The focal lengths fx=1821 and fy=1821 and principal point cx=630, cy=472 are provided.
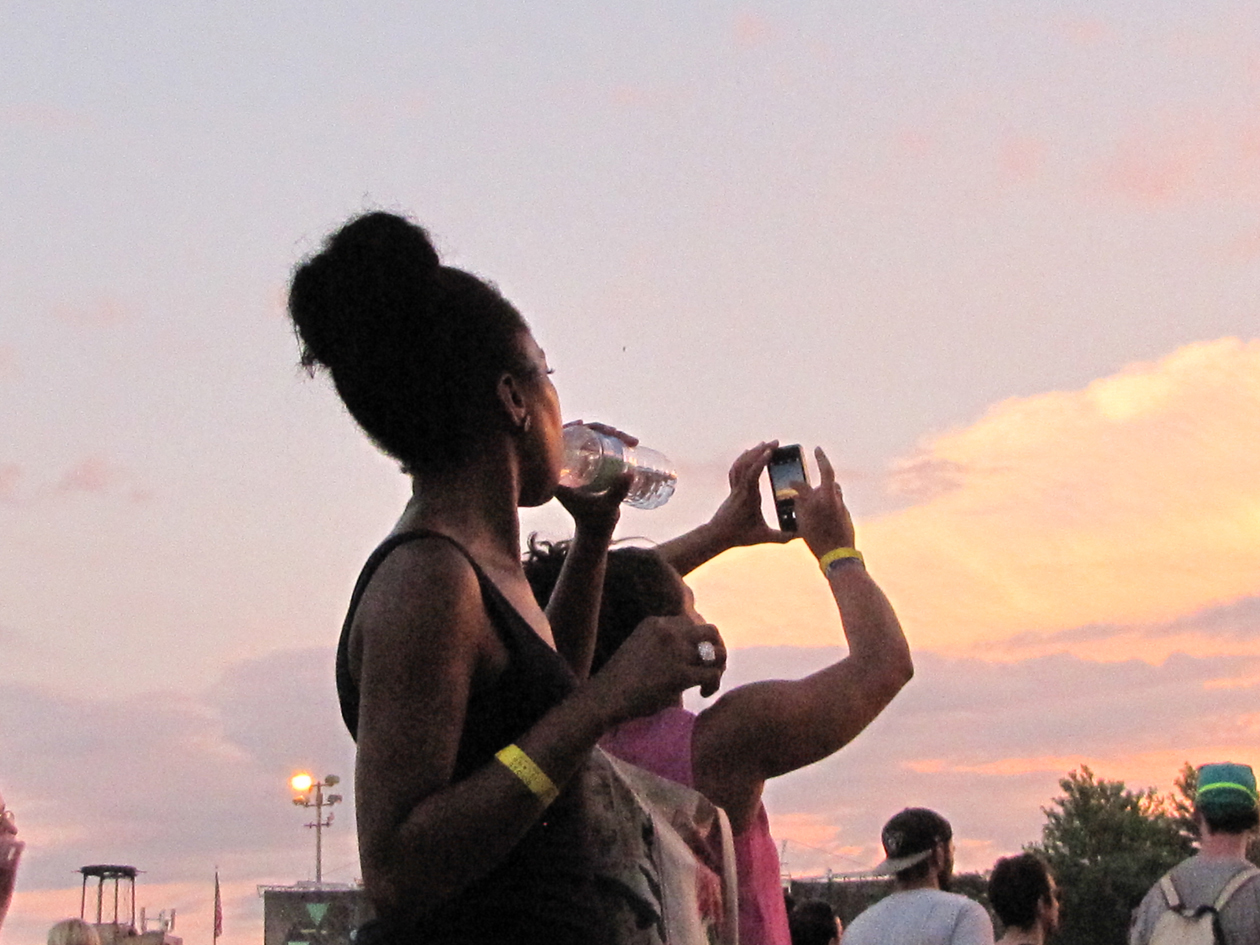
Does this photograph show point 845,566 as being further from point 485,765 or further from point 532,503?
point 485,765

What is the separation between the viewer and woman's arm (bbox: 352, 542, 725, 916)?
2322 mm

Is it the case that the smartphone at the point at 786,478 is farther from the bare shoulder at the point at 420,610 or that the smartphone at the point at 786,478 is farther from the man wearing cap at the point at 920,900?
the man wearing cap at the point at 920,900

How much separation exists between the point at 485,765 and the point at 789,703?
135cm

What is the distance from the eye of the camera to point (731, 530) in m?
4.18

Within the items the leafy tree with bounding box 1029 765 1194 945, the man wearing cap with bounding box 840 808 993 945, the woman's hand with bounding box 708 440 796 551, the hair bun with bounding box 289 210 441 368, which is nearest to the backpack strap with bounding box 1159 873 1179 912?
the man wearing cap with bounding box 840 808 993 945

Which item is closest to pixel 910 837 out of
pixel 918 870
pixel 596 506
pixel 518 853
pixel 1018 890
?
pixel 918 870

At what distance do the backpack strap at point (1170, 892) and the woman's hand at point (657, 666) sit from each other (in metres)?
4.36

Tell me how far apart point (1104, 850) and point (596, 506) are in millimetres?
79988

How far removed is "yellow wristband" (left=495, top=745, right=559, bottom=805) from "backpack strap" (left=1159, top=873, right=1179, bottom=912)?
454 cm

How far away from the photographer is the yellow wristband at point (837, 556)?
146 inches

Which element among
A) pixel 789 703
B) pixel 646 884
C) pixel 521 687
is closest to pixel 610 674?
pixel 521 687

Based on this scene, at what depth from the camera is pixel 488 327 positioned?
2656 millimetres

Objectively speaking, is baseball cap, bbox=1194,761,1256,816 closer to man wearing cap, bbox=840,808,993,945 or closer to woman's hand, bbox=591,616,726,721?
man wearing cap, bbox=840,808,993,945

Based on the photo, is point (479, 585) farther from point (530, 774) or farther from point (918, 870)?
point (918, 870)
